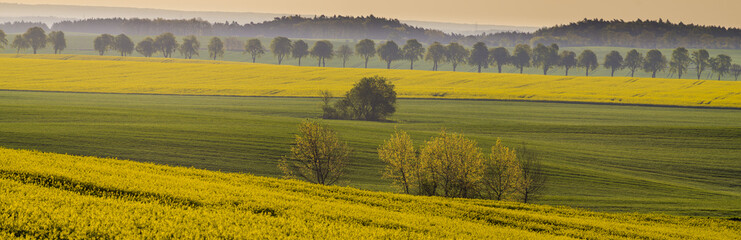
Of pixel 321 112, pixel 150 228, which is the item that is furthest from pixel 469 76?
pixel 150 228

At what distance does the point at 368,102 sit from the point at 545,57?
111267 mm

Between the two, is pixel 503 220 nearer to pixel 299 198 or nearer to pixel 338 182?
pixel 299 198

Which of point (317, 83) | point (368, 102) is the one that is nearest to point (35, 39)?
point (317, 83)

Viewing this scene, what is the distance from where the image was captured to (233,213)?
15359 millimetres

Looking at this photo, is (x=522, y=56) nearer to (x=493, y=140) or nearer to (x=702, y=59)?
(x=702, y=59)

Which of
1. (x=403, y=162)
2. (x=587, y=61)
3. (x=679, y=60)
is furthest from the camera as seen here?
(x=587, y=61)

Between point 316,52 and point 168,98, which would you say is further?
point 316,52

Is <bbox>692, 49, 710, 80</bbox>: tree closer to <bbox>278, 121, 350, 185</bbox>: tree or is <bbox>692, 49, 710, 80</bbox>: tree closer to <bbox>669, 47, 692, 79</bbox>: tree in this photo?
<bbox>669, 47, 692, 79</bbox>: tree

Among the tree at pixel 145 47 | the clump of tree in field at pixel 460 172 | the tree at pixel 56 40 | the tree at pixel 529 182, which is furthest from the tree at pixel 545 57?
the clump of tree in field at pixel 460 172

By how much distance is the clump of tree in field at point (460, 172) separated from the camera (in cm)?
3981

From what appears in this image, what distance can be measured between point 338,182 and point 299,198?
25.0 m

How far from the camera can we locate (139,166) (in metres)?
24.6

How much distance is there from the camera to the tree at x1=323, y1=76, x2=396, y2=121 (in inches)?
3287

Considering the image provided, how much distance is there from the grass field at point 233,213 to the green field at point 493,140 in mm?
17592
